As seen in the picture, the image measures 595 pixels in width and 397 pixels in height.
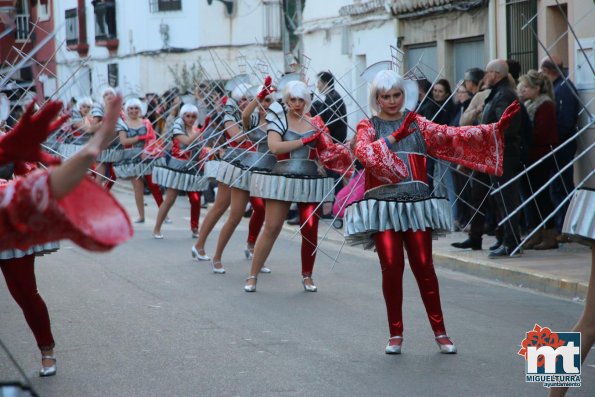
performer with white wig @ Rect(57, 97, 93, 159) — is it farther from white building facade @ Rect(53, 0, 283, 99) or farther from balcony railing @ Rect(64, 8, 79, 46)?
balcony railing @ Rect(64, 8, 79, 46)

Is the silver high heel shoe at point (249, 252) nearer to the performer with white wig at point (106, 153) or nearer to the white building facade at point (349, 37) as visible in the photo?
the performer with white wig at point (106, 153)

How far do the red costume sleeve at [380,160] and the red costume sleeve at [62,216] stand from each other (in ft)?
12.6

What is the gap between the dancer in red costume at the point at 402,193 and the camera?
7.61 meters

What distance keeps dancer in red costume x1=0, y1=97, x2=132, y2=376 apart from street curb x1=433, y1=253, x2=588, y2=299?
22.9 feet

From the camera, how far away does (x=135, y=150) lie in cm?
1748

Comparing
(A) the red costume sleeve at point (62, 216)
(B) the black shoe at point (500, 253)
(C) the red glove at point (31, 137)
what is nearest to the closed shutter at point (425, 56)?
(B) the black shoe at point (500, 253)

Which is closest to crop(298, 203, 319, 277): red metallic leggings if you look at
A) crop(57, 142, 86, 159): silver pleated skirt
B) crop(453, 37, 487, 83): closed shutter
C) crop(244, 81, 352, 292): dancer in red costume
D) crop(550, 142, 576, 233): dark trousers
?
crop(244, 81, 352, 292): dancer in red costume

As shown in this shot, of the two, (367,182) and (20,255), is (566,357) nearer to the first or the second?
(367,182)

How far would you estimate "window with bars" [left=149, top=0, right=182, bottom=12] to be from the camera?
126 feet

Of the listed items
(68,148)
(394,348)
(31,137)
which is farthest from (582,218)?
(68,148)

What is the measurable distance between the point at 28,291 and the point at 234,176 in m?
4.77

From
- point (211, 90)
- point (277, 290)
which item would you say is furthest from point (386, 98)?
point (211, 90)

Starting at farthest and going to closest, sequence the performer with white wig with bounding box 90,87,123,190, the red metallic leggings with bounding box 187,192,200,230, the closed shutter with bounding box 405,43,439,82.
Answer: the closed shutter with bounding box 405,43,439,82, the performer with white wig with bounding box 90,87,123,190, the red metallic leggings with bounding box 187,192,200,230

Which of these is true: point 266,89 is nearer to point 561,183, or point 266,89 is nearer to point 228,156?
point 228,156
